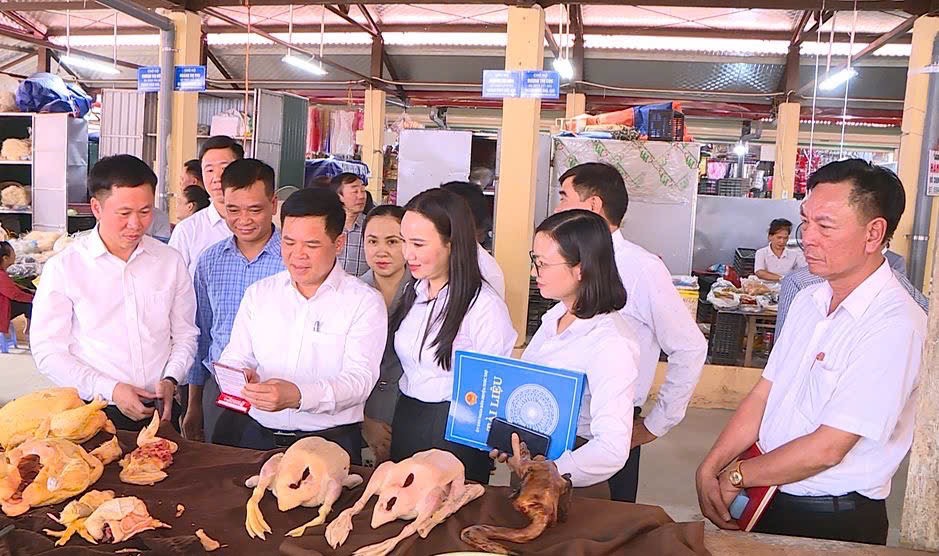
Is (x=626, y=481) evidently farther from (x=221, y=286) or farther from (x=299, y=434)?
(x=221, y=286)

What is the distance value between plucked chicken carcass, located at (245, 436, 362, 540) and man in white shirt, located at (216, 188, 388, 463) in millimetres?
532

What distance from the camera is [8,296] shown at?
20.2 ft

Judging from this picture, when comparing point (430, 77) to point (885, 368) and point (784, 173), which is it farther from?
point (885, 368)

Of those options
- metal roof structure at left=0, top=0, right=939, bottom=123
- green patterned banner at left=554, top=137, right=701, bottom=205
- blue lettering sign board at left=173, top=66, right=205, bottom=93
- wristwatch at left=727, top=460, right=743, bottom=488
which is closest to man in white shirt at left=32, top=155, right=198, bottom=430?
wristwatch at left=727, top=460, right=743, bottom=488

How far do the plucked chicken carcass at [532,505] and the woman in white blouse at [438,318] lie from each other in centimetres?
79

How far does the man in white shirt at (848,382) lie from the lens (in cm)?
182

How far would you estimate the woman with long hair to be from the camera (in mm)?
2879

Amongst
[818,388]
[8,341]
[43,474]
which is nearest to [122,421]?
[43,474]

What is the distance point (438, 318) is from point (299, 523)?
973mm

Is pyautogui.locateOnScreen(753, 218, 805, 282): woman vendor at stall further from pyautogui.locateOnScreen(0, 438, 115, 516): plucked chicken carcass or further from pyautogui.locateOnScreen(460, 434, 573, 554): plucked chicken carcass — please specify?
pyautogui.locateOnScreen(0, 438, 115, 516): plucked chicken carcass

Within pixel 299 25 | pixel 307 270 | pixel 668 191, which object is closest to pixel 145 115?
pixel 299 25

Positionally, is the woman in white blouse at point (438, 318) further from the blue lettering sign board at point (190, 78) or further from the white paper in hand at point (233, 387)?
the blue lettering sign board at point (190, 78)

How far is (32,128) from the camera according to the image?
30.1 ft

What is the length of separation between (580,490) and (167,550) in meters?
1.02
